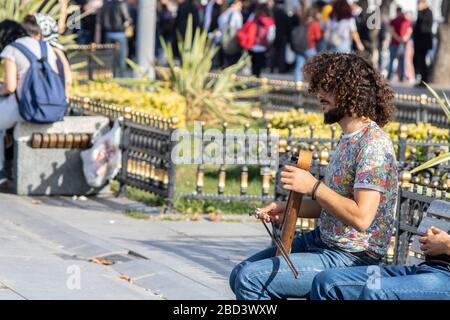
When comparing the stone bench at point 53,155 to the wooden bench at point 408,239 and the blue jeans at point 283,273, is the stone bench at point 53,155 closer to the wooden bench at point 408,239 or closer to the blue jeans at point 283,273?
the wooden bench at point 408,239

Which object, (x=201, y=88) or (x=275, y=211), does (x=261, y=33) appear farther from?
(x=275, y=211)

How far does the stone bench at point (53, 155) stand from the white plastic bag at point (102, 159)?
178 mm

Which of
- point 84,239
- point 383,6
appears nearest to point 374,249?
point 84,239

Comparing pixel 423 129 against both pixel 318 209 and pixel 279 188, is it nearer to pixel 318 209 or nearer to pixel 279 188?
pixel 279 188

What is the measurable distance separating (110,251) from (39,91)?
2.89 meters

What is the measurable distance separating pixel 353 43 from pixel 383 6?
15.0 feet

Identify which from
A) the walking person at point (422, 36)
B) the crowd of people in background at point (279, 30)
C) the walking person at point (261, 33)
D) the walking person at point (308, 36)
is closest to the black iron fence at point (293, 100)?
the crowd of people in background at point (279, 30)

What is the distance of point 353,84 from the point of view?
6.06m

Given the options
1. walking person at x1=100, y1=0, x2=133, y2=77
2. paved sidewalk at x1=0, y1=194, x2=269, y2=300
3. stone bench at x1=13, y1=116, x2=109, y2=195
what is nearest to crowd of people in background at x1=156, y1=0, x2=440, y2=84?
walking person at x1=100, y1=0, x2=133, y2=77

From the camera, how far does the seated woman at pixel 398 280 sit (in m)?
5.59

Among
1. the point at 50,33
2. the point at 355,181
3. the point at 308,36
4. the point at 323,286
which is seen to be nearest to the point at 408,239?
the point at 355,181

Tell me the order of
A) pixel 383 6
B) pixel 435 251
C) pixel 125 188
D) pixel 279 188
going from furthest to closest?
pixel 383 6, pixel 125 188, pixel 279 188, pixel 435 251

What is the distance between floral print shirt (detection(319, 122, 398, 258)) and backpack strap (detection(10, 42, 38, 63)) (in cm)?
612
